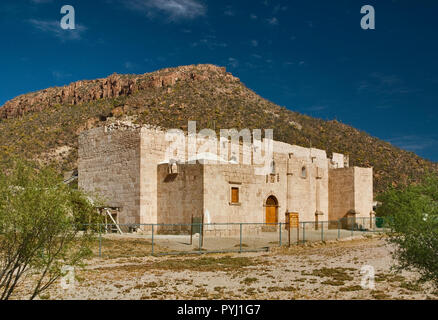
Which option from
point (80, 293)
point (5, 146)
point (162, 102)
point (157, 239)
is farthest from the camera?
point (162, 102)

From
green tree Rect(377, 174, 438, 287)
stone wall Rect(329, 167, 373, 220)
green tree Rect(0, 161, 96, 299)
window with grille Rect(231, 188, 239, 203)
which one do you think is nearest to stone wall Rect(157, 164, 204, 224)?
window with grille Rect(231, 188, 239, 203)

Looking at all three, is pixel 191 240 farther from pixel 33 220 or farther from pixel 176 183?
pixel 33 220

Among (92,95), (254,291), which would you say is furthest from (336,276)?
(92,95)

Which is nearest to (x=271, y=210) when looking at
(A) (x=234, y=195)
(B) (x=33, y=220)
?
(A) (x=234, y=195)

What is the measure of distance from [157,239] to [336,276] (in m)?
10.8

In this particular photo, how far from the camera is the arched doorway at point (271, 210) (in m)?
Result: 27.7

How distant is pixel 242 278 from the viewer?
36.1ft

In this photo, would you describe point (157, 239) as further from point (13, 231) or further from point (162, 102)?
point (162, 102)

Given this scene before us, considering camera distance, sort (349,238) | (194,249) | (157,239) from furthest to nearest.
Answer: (349,238)
(157,239)
(194,249)

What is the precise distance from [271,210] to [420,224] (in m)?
21.4

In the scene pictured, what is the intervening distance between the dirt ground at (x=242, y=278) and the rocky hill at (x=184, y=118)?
118 ft

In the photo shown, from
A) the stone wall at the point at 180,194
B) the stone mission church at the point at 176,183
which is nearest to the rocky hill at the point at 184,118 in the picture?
the stone mission church at the point at 176,183

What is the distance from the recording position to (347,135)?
60.8 metres

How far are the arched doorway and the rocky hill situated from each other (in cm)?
2359
